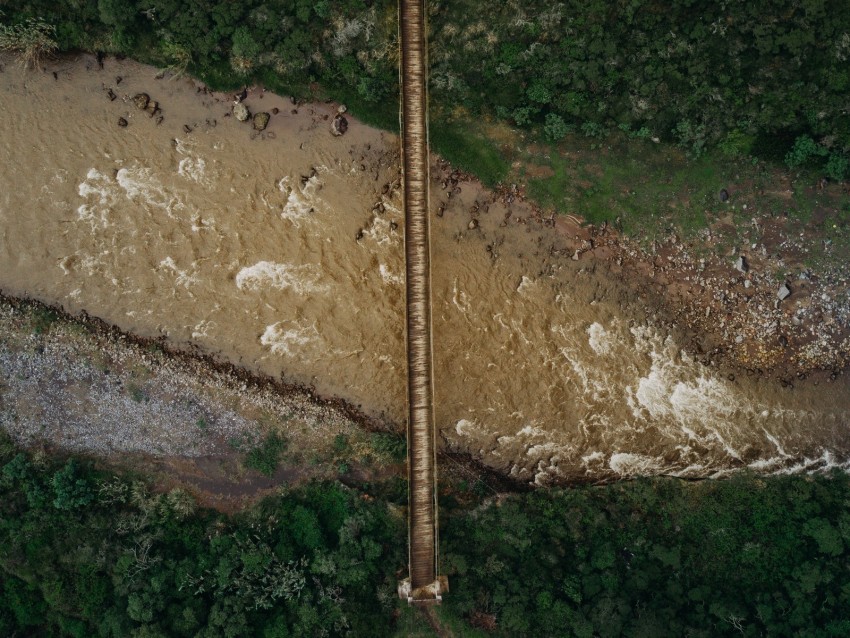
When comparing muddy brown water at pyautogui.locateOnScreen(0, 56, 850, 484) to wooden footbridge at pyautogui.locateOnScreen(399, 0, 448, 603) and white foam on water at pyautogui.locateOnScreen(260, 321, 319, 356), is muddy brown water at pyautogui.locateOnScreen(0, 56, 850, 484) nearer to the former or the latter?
white foam on water at pyautogui.locateOnScreen(260, 321, 319, 356)

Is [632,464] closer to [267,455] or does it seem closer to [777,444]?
[777,444]

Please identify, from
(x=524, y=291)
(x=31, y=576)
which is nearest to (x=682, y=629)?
(x=524, y=291)

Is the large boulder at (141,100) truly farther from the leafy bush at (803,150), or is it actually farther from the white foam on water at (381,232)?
the leafy bush at (803,150)

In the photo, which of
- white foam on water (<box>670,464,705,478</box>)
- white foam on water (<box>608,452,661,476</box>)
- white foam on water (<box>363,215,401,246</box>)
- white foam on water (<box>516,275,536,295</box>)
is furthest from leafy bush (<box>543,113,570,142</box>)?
white foam on water (<box>670,464,705,478</box>)

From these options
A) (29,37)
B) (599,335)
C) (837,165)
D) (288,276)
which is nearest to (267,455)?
(288,276)

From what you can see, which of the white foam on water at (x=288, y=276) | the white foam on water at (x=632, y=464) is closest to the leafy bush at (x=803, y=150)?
the white foam on water at (x=632, y=464)

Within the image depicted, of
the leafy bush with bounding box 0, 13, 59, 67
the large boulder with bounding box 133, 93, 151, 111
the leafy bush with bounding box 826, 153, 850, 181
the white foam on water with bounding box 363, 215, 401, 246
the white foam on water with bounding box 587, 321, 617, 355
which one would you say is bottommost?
the white foam on water with bounding box 587, 321, 617, 355
